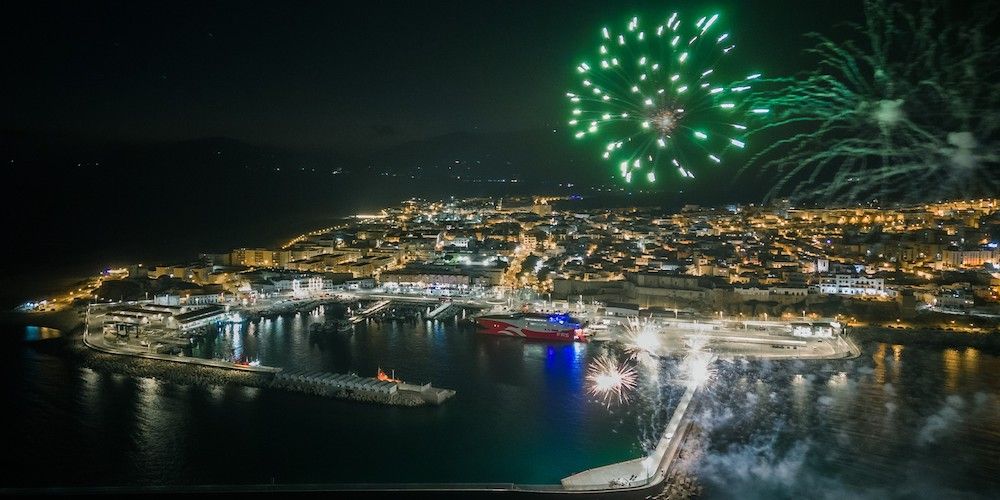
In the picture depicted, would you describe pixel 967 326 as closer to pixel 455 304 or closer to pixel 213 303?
pixel 455 304

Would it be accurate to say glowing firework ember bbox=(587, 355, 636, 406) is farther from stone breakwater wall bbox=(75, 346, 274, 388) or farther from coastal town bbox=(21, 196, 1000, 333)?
stone breakwater wall bbox=(75, 346, 274, 388)

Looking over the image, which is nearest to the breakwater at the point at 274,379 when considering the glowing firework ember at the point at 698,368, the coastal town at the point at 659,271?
the coastal town at the point at 659,271

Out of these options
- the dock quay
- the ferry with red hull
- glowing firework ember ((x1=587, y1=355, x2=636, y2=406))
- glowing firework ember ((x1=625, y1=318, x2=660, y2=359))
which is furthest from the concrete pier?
the ferry with red hull

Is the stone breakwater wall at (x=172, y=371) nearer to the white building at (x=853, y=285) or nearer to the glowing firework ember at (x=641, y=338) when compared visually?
the glowing firework ember at (x=641, y=338)

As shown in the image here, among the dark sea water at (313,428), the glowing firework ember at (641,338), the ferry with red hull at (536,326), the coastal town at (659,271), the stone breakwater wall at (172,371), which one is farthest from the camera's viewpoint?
the coastal town at (659,271)

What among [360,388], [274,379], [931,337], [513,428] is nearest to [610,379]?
[513,428]

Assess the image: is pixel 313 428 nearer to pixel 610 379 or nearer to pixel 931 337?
pixel 610 379
